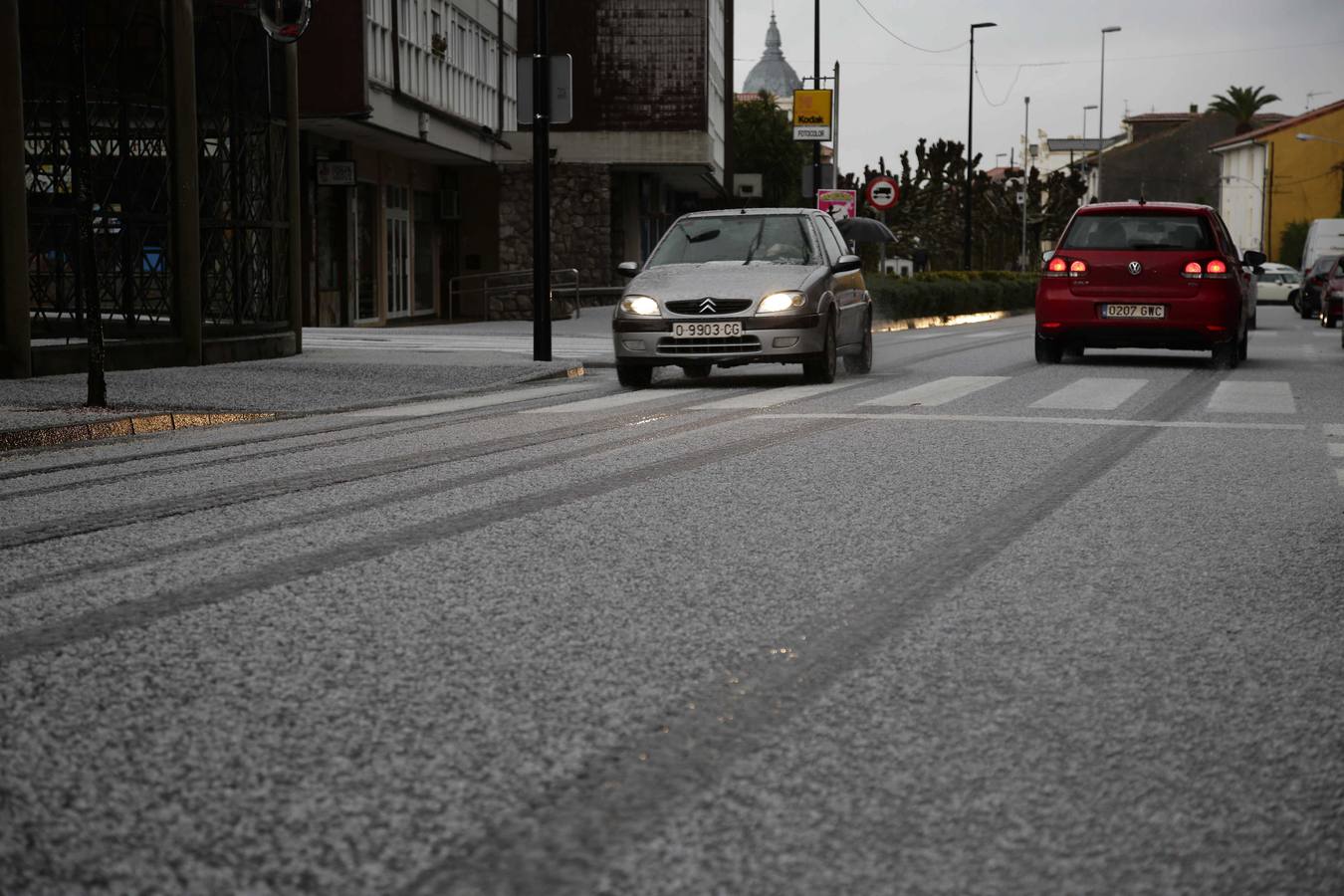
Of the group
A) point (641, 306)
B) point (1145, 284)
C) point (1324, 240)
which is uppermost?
point (1324, 240)

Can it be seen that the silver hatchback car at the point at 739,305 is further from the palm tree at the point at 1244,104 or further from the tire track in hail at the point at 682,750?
the palm tree at the point at 1244,104

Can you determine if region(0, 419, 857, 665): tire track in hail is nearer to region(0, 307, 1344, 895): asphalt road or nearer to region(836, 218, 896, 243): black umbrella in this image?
region(0, 307, 1344, 895): asphalt road

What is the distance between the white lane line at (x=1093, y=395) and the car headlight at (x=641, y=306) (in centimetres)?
344

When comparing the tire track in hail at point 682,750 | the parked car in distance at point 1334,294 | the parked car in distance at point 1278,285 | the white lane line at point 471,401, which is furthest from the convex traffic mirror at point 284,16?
the parked car in distance at point 1278,285

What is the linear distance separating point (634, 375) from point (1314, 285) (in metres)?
31.6

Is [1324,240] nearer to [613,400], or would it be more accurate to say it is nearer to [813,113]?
[813,113]

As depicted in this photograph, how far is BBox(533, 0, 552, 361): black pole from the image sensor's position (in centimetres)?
1939

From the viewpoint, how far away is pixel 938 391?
48.9 ft

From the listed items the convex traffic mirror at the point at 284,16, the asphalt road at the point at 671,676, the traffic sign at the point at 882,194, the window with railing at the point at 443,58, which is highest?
the window with railing at the point at 443,58

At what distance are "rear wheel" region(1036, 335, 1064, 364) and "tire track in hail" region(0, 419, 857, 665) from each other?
9.89 m

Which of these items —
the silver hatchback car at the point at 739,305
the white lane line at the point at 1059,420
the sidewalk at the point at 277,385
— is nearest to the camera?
the sidewalk at the point at 277,385

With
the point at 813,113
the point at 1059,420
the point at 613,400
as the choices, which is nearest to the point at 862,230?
the point at 813,113

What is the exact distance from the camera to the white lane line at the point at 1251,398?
1322 cm

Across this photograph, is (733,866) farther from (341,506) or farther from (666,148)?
(666,148)
